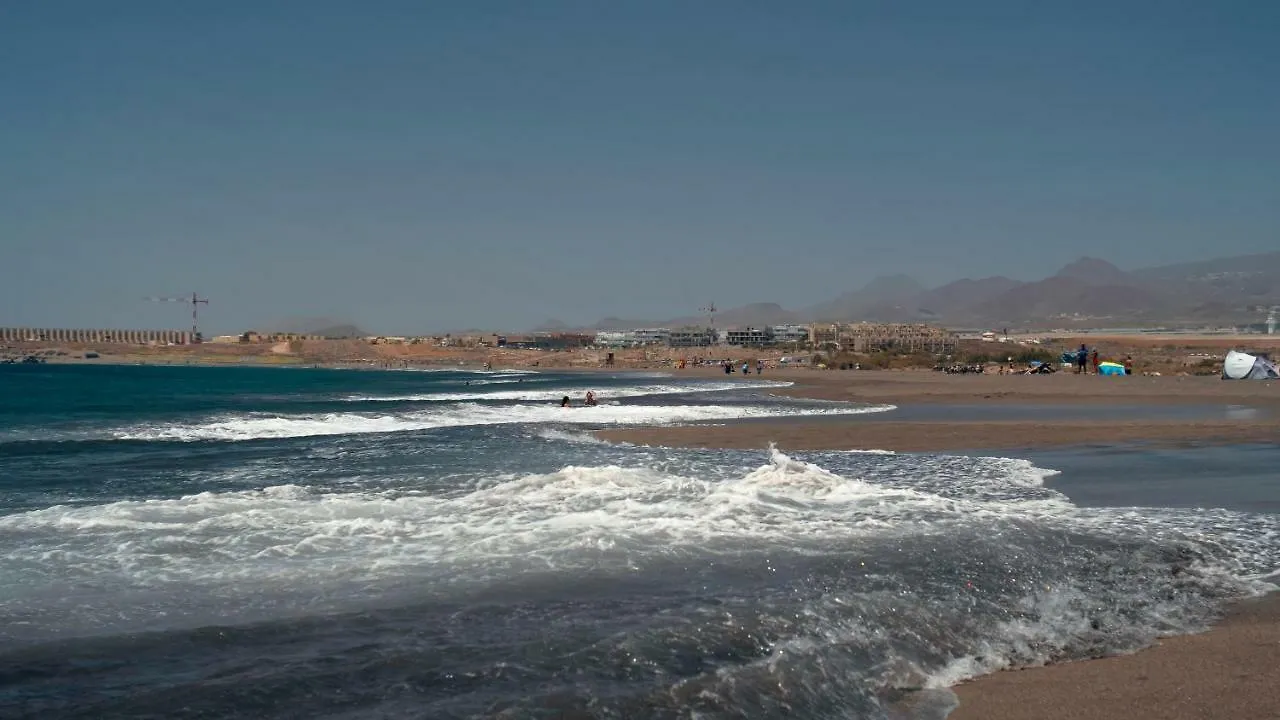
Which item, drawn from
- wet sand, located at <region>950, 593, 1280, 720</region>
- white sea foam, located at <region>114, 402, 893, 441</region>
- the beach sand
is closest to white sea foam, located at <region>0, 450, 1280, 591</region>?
wet sand, located at <region>950, 593, 1280, 720</region>

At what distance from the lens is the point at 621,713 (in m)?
6.11

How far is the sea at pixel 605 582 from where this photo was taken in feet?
21.8

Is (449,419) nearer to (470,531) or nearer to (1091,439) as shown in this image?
(1091,439)

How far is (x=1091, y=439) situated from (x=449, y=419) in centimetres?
2024

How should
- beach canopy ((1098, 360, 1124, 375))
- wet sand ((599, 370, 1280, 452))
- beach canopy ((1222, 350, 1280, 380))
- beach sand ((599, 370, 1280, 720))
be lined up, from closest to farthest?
beach sand ((599, 370, 1280, 720)), wet sand ((599, 370, 1280, 452)), beach canopy ((1222, 350, 1280, 380)), beach canopy ((1098, 360, 1124, 375))

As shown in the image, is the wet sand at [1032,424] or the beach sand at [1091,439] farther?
the wet sand at [1032,424]

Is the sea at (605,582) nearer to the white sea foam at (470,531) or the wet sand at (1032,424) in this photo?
the white sea foam at (470,531)

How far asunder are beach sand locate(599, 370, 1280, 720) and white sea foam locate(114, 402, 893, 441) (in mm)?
4023

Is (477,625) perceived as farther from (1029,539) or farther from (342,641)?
(1029,539)

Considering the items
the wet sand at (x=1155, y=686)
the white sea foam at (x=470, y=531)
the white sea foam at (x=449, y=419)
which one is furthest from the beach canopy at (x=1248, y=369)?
the wet sand at (x=1155, y=686)

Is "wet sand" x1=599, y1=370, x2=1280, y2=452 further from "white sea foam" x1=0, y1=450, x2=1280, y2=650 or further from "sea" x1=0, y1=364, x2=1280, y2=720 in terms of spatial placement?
"white sea foam" x1=0, y1=450, x2=1280, y2=650

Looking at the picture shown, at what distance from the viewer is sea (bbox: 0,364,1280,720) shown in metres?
6.65

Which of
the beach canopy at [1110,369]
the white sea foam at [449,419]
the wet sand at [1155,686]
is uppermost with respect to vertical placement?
the wet sand at [1155,686]

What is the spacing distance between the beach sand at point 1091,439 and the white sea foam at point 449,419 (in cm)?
402
